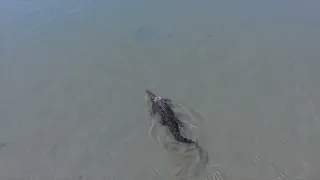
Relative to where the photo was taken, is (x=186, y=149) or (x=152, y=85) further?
(x=152, y=85)

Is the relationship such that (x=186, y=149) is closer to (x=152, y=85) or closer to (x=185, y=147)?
(x=185, y=147)

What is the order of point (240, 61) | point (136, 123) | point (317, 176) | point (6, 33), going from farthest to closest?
1. point (6, 33)
2. point (240, 61)
3. point (136, 123)
4. point (317, 176)

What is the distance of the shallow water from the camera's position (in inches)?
180

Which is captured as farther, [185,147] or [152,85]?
[152,85]

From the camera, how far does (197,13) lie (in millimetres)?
6852

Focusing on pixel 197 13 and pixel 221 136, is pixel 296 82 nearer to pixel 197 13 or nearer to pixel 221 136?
pixel 221 136

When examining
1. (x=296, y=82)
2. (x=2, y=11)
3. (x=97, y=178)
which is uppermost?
(x=296, y=82)

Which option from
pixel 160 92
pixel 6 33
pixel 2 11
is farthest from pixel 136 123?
pixel 2 11

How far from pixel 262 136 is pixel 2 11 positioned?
5278 mm

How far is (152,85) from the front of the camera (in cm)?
558

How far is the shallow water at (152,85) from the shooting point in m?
4.58

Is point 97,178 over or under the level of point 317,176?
under

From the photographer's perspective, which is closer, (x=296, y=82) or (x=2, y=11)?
(x=296, y=82)

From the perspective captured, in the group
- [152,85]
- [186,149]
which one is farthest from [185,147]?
[152,85]
